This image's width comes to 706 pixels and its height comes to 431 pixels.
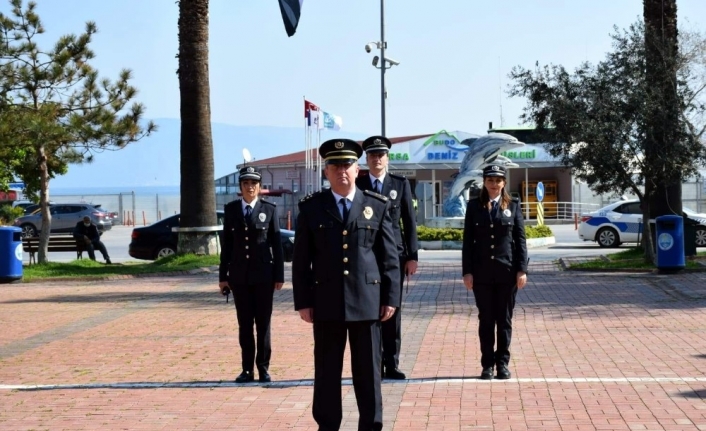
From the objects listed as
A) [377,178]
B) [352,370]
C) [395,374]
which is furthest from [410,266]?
[352,370]

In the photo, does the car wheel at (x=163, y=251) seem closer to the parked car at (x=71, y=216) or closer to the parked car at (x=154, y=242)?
the parked car at (x=154, y=242)

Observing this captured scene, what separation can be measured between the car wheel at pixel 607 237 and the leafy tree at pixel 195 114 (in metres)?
12.3

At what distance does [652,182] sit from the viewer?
21516 mm

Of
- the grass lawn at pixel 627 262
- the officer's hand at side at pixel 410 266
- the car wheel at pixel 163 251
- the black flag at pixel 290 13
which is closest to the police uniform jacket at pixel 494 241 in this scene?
the officer's hand at side at pixel 410 266

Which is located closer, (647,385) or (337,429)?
(337,429)

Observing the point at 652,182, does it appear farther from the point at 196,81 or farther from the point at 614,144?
the point at 196,81

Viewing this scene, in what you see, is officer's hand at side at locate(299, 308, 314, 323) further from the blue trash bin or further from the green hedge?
the green hedge

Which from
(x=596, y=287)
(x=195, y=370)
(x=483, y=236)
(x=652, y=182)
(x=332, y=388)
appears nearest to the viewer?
(x=332, y=388)

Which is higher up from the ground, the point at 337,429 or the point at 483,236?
the point at 483,236

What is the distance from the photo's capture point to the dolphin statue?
37.2 metres

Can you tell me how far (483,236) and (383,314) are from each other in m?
2.72

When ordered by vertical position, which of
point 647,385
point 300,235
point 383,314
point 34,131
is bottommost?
point 647,385

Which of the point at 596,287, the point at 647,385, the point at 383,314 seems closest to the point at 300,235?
the point at 383,314

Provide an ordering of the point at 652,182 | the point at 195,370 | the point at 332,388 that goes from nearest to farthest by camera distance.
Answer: the point at 332,388 → the point at 195,370 → the point at 652,182
